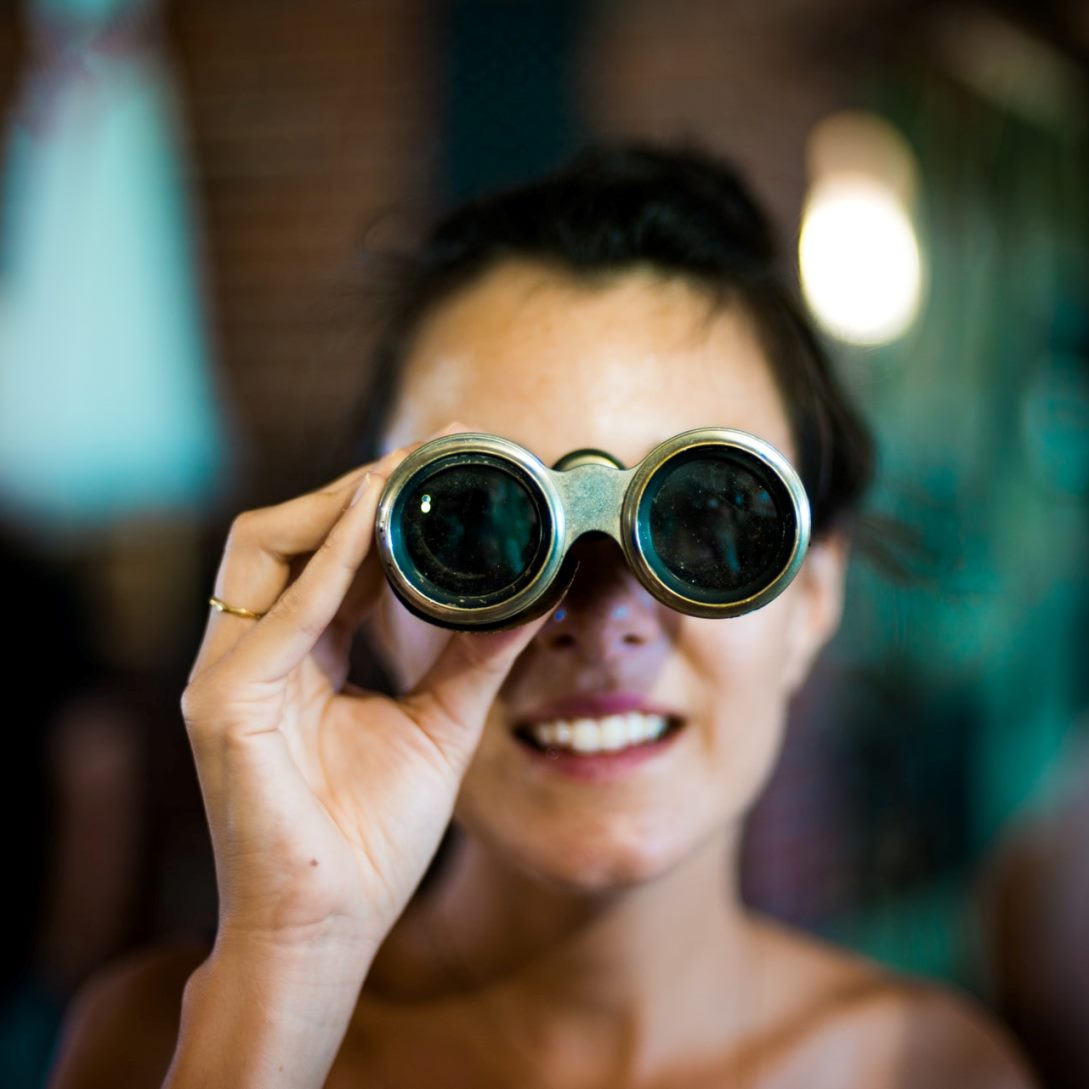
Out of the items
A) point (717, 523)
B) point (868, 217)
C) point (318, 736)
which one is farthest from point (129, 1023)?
point (868, 217)

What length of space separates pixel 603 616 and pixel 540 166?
1050 mm

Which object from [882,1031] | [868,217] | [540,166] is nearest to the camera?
[882,1031]

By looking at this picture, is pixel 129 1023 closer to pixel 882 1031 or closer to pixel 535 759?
pixel 535 759

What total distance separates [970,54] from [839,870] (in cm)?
161

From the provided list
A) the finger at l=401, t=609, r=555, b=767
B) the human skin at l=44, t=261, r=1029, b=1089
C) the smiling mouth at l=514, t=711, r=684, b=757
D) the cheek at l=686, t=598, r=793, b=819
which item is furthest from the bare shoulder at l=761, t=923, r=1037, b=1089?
the finger at l=401, t=609, r=555, b=767

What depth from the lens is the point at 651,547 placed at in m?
0.73

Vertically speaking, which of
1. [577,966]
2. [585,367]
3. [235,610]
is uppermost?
[585,367]

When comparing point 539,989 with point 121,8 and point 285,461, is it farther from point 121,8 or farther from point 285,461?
point 121,8

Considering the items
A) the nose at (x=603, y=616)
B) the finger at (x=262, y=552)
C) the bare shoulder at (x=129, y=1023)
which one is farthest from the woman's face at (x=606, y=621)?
the bare shoulder at (x=129, y=1023)

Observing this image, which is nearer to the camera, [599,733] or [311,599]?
[311,599]

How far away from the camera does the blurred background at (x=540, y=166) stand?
1.75 meters

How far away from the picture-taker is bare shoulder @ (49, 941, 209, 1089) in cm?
88

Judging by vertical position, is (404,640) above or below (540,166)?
below

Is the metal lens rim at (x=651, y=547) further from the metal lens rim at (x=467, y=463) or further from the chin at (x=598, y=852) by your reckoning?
the chin at (x=598, y=852)
